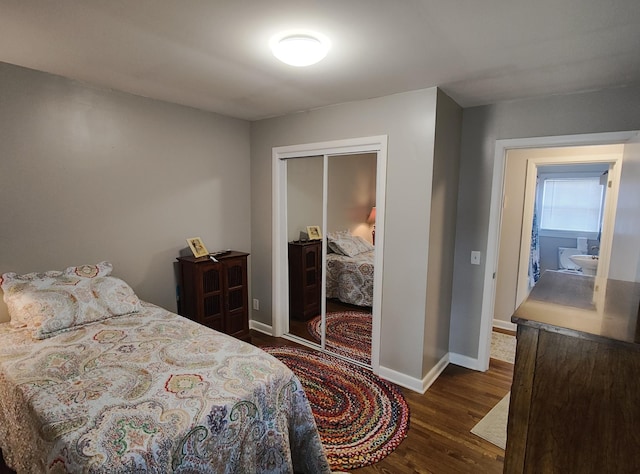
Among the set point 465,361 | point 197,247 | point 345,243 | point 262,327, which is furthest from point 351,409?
point 197,247

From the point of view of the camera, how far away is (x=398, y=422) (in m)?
2.31

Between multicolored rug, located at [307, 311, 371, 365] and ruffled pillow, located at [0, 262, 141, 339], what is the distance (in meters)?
1.79

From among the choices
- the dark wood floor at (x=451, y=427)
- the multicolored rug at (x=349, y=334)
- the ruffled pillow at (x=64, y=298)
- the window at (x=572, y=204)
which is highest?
the window at (x=572, y=204)

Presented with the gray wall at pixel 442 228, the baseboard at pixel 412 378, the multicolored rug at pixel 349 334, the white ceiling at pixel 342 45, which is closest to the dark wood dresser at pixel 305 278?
the multicolored rug at pixel 349 334

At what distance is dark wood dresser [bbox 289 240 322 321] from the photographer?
11.3 feet

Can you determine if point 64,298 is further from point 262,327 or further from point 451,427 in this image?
point 451,427

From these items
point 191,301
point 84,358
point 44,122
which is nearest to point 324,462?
point 84,358

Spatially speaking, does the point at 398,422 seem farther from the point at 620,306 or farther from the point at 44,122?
the point at 44,122

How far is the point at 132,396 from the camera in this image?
1442 mm

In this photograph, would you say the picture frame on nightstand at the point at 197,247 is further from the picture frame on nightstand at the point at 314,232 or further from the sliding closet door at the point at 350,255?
the sliding closet door at the point at 350,255

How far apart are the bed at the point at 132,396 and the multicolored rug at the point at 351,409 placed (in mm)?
329

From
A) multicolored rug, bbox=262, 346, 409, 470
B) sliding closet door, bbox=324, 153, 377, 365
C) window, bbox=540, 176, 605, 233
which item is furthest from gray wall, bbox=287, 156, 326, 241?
window, bbox=540, 176, 605, 233

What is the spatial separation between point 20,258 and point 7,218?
0.92ft

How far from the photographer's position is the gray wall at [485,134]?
2.38m
